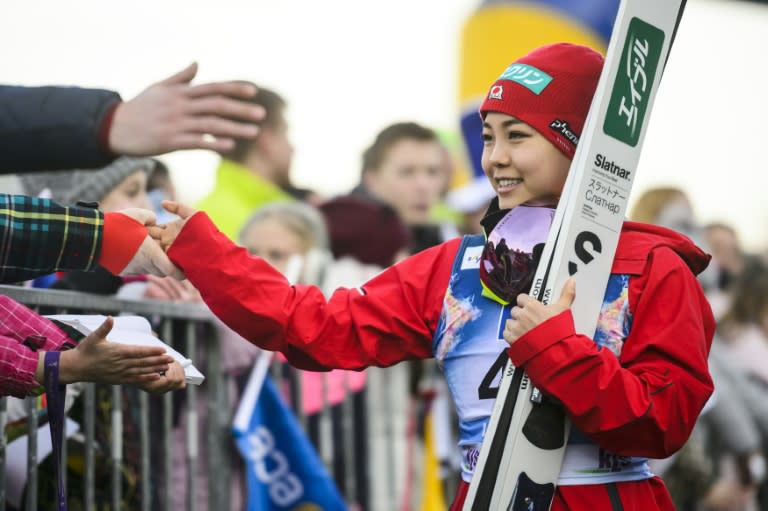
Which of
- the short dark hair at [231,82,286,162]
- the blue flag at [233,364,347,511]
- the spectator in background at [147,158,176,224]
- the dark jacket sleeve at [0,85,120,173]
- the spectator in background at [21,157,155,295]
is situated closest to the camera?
the dark jacket sleeve at [0,85,120,173]

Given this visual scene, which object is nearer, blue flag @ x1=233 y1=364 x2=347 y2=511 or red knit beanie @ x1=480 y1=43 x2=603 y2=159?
red knit beanie @ x1=480 y1=43 x2=603 y2=159

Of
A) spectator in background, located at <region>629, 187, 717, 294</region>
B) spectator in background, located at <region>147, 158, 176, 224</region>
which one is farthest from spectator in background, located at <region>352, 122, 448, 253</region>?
spectator in background, located at <region>147, 158, 176, 224</region>

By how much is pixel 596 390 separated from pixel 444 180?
504 cm

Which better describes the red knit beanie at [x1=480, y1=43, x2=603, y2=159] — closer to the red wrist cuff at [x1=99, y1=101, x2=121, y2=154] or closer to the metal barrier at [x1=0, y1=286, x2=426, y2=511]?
the red wrist cuff at [x1=99, y1=101, x2=121, y2=154]

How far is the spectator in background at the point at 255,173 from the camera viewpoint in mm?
6184

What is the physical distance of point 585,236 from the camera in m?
3.30

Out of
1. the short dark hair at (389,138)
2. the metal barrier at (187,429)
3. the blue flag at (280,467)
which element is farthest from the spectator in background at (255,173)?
the blue flag at (280,467)

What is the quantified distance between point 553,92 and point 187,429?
2.12 meters

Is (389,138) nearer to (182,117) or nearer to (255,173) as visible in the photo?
(255,173)

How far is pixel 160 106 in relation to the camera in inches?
131

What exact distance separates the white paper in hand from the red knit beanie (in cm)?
110

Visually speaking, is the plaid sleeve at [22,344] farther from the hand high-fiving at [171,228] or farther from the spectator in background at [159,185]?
the spectator in background at [159,185]

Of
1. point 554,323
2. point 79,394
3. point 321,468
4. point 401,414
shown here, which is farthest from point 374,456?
point 554,323

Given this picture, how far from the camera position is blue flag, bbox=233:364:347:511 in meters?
5.09
